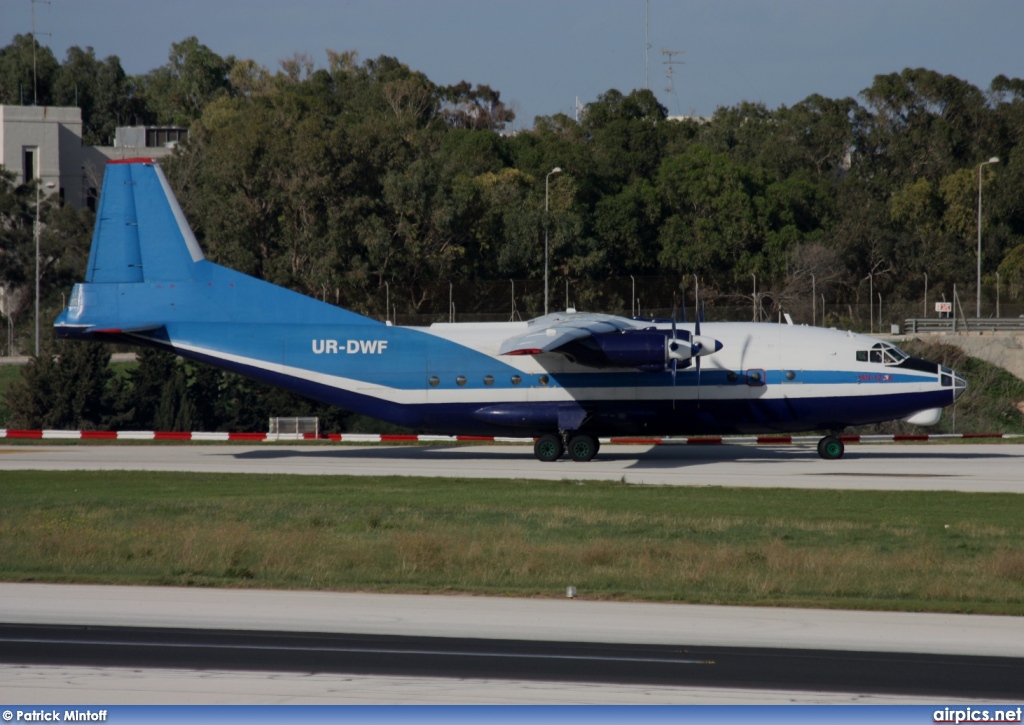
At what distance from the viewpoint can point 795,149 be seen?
9431cm

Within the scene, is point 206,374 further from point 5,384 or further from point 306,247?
point 306,247

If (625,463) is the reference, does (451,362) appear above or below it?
above

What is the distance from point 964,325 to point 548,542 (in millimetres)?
47380

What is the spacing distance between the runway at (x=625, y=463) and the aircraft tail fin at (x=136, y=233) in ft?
18.2

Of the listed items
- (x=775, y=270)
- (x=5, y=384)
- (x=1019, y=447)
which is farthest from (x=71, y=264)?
(x=1019, y=447)

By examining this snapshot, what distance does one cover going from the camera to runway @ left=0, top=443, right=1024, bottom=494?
28.1m

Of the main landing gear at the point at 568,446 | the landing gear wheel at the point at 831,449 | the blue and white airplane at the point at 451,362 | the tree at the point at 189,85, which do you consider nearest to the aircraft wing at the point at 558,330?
the blue and white airplane at the point at 451,362

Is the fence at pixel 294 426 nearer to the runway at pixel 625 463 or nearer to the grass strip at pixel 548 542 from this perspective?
the runway at pixel 625 463

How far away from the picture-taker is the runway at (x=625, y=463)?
92.3 feet

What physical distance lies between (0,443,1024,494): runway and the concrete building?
63.3 metres

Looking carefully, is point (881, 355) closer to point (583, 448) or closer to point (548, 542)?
point (583, 448)

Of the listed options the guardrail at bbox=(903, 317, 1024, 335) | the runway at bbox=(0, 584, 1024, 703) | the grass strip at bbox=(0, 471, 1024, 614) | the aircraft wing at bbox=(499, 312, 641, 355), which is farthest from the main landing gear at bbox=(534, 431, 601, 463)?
the guardrail at bbox=(903, 317, 1024, 335)

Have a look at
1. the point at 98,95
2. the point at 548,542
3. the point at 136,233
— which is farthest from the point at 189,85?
the point at 548,542

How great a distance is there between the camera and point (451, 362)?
3200 cm
